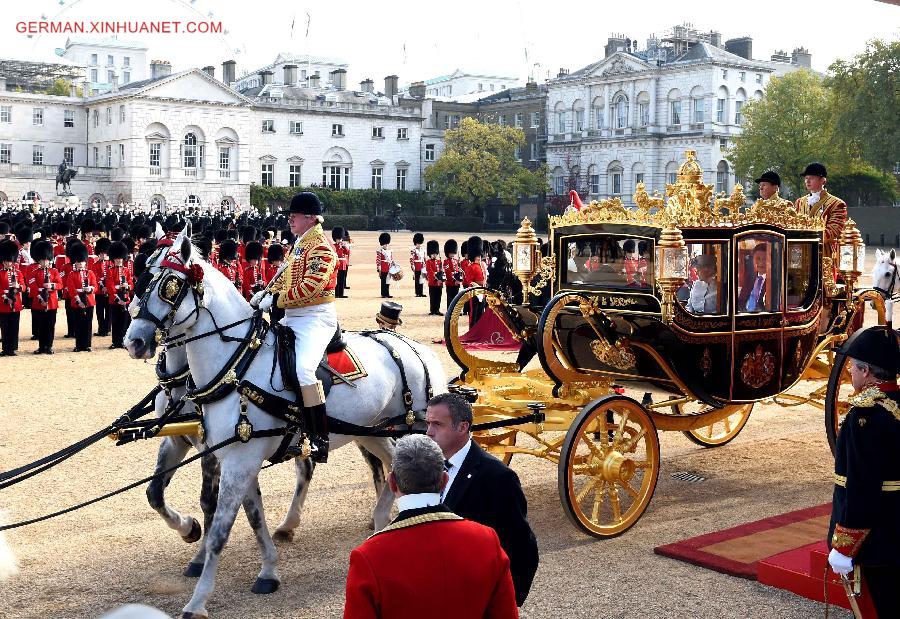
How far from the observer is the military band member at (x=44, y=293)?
15.5 meters

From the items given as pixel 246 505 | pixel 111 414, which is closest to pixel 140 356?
pixel 246 505

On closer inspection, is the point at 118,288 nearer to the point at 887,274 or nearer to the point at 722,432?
the point at 722,432

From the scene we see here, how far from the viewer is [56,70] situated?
8850 centimetres

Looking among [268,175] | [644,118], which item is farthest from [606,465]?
[268,175]

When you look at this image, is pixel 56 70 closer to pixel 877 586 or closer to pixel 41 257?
pixel 41 257

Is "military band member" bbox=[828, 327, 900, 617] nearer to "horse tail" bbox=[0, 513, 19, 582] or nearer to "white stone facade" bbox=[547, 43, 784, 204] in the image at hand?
"horse tail" bbox=[0, 513, 19, 582]

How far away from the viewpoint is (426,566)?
2.97 metres

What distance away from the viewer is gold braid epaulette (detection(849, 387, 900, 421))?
14.2ft

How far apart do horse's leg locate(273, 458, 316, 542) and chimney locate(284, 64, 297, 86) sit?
74435 mm

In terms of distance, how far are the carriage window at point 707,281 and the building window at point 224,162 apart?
216 feet

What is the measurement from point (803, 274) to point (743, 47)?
223ft

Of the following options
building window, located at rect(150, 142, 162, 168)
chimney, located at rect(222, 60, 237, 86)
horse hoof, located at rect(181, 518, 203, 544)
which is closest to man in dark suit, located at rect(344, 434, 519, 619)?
horse hoof, located at rect(181, 518, 203, 544)

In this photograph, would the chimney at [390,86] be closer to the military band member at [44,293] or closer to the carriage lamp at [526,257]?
the military band member at [44,293]

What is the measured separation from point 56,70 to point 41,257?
79.2 meters
